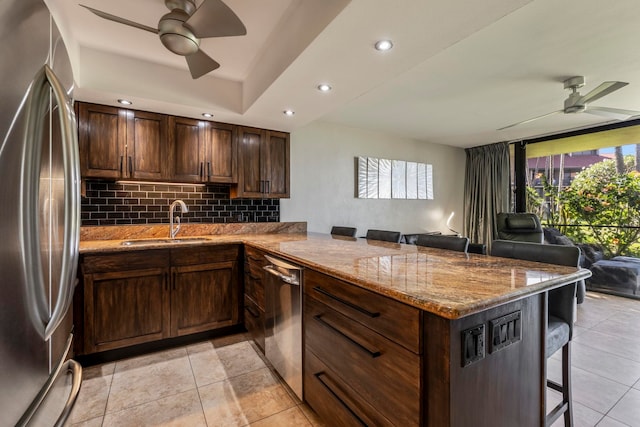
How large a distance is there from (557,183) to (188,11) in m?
5.66

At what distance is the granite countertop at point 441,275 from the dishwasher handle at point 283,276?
0.10 meters

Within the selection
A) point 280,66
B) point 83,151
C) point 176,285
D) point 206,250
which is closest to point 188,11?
point 280,66

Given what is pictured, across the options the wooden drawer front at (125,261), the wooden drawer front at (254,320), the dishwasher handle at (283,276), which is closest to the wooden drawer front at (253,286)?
the wooden drawer front at (254,320)

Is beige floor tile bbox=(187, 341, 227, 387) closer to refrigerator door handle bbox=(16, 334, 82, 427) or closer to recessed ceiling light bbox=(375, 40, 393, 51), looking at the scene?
refrigerator door handle bbox=(16, 334, 82, 427)

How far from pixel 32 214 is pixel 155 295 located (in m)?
1.96

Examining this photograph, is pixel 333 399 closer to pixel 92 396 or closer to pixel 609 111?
pixel 92 396

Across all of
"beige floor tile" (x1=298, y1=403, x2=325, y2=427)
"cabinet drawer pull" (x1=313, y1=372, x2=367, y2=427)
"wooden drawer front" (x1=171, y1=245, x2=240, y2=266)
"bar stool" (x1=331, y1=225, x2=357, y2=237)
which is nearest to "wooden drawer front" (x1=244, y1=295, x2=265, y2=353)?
"wooden drawer front" (x1=171, y1=245, x2=240, y2=266)

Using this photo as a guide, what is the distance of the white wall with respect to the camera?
397 cm

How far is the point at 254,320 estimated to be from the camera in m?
2.50

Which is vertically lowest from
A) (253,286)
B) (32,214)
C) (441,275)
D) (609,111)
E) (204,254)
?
(253,286)

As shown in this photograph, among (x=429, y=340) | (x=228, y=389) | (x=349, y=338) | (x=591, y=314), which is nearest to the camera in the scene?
(x=429, y=340)

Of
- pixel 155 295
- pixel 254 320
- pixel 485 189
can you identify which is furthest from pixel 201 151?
pixel 485 189

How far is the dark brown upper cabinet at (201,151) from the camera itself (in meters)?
2.92

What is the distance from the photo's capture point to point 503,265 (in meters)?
1.51
